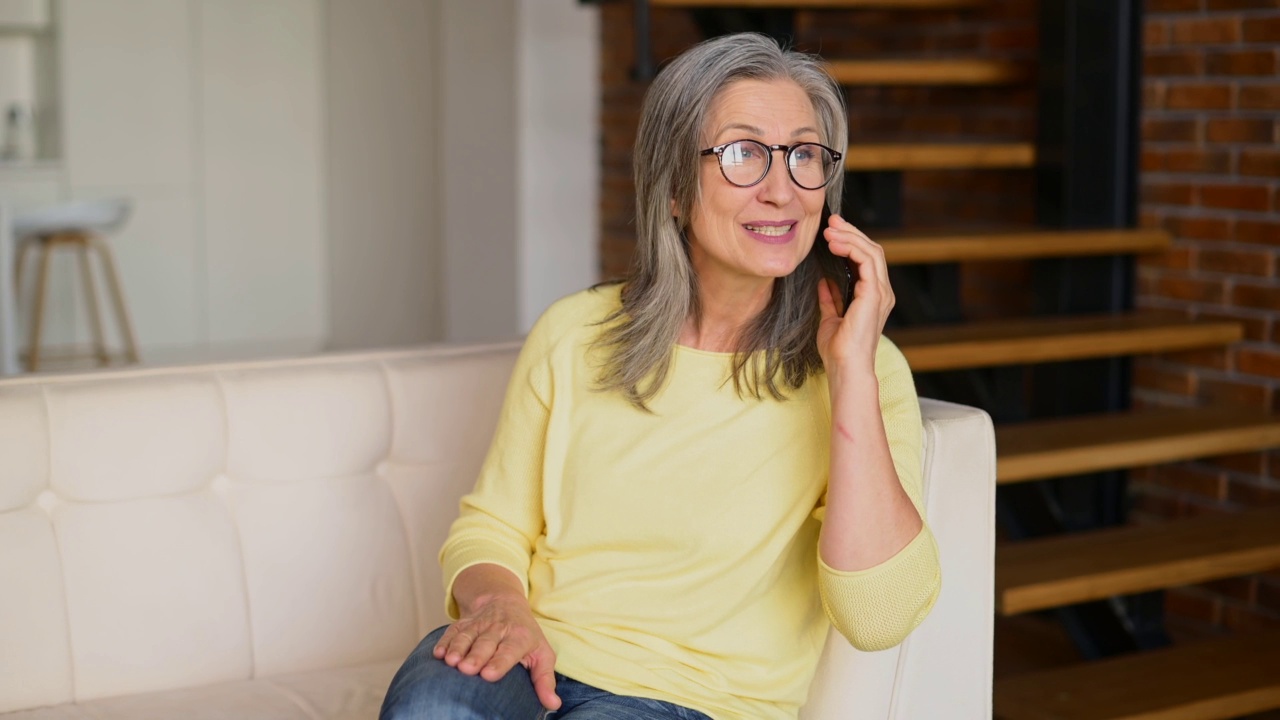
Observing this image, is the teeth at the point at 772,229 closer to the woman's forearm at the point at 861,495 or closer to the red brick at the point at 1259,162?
the woman's forearm at the point at 861,495

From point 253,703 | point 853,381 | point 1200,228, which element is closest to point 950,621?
point 853,381

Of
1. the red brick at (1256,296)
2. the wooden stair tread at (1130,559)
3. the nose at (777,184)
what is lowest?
the wooden stair tread at (1130,559)

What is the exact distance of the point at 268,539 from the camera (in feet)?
7.15

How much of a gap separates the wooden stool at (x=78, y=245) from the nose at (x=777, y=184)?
489 cm

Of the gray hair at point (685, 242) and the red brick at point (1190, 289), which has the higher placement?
the gray hair at point (685, 242)

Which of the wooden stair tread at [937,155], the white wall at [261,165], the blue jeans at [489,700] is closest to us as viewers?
the blue jeans at [489,700]

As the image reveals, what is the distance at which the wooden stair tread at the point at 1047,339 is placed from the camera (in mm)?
3031

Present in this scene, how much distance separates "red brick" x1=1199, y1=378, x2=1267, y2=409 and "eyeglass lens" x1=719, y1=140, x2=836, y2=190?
192 centimetres

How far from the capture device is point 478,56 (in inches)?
214

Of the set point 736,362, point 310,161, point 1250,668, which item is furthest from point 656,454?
point 310,161

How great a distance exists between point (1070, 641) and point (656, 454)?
1997mm

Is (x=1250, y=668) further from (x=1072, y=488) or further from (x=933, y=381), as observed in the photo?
(x=933, y=381)

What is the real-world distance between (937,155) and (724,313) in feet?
5.59

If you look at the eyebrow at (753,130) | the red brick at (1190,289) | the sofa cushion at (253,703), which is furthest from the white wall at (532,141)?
the eyebrow at (753,130)
